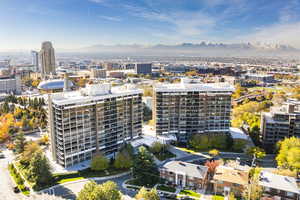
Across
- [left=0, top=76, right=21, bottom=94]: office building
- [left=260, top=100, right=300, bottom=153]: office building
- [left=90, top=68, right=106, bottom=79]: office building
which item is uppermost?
[left=90, top=68, right=106, bottom=79]: office building

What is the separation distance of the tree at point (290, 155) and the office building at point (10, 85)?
14328 cm

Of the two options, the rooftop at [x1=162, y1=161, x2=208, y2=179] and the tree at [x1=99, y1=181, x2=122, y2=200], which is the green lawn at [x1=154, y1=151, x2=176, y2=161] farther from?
the tree at [x1=99, y1=181, x2=122, y2=200]

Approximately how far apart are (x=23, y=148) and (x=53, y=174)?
1535cm

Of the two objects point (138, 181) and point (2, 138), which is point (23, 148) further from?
point (138, 181)

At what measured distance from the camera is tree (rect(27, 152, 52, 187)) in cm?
4281

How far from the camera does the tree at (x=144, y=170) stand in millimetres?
43812

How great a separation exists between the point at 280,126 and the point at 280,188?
80.6ft

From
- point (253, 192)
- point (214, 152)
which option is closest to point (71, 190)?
point (253, 192)

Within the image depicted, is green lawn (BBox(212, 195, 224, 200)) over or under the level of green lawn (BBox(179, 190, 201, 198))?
under

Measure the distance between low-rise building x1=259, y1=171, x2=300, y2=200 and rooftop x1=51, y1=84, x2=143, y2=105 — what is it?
35597mm

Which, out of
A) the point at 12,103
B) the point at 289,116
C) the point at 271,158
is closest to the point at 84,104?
the point at 271,158

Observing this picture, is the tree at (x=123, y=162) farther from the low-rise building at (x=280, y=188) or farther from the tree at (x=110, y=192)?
the low-rise building at (x=280, y=188)

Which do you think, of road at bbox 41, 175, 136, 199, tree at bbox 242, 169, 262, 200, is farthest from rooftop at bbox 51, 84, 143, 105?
tree at bbox 242, 169, 262, 200

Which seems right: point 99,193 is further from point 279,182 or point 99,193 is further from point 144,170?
point 279,182
